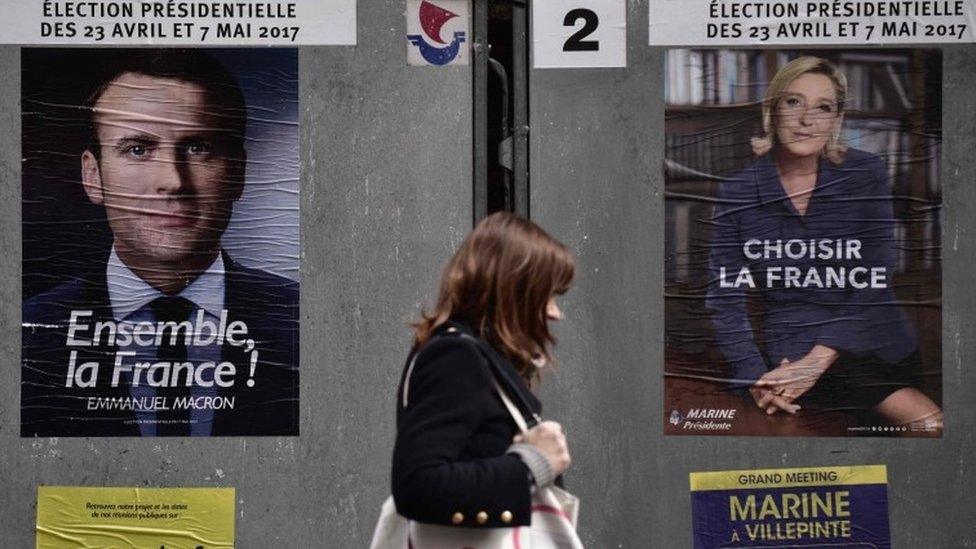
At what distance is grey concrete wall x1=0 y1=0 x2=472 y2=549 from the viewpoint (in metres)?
5.56

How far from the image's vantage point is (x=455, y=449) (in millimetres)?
3109

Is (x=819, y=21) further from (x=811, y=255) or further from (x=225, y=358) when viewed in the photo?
(x=225, y=358)

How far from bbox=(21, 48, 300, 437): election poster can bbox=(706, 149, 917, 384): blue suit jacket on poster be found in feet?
5.62

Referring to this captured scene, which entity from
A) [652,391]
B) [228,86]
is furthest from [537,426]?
[228,86]

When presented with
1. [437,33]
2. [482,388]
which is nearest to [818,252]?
[437,33]

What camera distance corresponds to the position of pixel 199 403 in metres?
5.59

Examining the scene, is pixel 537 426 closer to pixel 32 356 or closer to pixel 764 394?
pixel 764 394

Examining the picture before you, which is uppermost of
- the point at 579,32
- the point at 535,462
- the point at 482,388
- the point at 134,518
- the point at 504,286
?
the point at 579,32

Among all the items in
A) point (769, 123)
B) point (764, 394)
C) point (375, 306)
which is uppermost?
point (769, 123)

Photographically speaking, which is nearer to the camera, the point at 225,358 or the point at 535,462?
the point at 535,462

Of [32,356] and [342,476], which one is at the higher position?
[32,356]

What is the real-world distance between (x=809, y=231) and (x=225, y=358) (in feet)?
7.72

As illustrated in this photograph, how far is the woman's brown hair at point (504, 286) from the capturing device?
331 cm

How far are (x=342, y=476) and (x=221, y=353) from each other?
2.24ft
